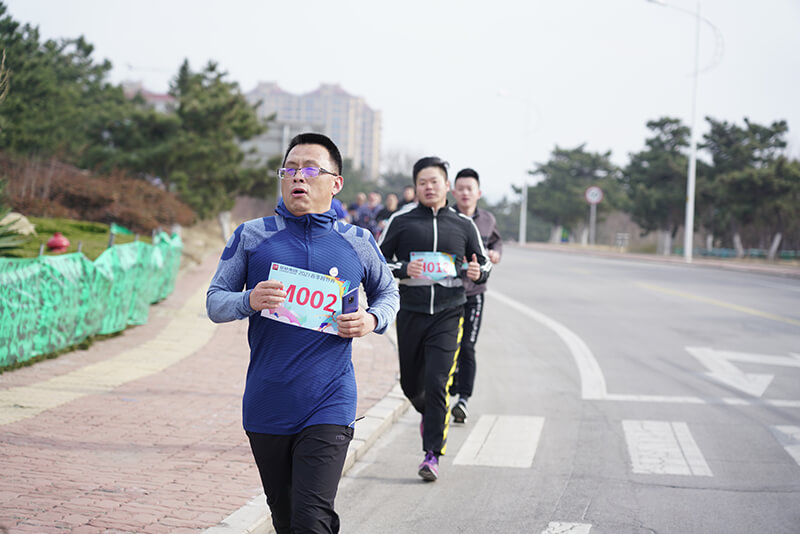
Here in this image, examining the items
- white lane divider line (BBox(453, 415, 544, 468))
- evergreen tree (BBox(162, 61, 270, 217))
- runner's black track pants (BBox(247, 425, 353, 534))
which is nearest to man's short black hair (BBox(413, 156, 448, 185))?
white lane divider line (BBox(453, 415, 544, 468))

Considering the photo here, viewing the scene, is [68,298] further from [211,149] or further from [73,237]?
[211,149]

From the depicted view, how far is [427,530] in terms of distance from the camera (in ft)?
16.1

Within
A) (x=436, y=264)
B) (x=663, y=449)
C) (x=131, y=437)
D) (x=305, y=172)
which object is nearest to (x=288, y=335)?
(x=305, y=172)

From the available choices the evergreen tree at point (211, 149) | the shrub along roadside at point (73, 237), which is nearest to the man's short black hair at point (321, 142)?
the shrub along roadside at point (73, 237)

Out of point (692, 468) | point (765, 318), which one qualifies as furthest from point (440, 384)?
point (765, 318)

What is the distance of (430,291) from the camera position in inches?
239

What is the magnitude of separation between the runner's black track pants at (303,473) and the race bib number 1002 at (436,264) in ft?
8.64

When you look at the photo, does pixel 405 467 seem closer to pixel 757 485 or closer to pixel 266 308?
pixel 757 485

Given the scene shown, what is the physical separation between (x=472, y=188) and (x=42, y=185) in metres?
14.9

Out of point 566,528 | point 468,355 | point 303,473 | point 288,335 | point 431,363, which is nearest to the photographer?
point 303,473

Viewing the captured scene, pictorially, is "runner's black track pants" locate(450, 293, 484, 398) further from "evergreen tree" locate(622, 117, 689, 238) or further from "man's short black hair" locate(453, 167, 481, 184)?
"evergreen tree" locate(622, 117, 689, 238)

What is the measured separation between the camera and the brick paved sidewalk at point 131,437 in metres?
4.60

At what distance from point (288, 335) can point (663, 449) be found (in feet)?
14.2

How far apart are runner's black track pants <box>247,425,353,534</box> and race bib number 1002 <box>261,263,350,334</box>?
1.37 feet
